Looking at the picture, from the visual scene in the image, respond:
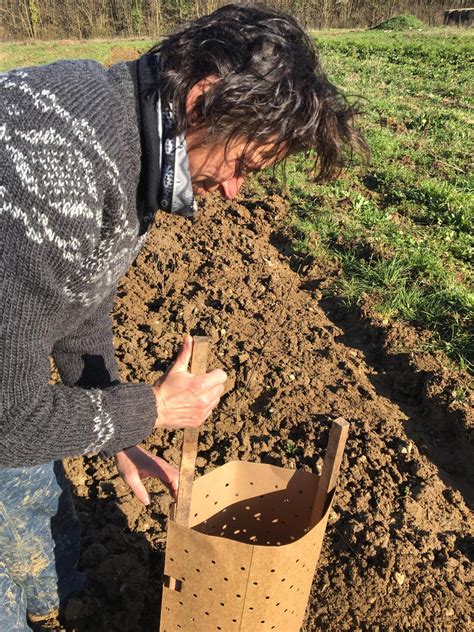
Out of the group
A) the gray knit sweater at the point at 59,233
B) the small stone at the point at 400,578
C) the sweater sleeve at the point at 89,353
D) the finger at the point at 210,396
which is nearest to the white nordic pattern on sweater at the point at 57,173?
the gray knit sweater at the point at 59,233

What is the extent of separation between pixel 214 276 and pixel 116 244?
3117mm

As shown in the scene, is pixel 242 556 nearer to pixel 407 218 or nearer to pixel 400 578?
pixel 400 578

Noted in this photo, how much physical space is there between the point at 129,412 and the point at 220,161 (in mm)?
621

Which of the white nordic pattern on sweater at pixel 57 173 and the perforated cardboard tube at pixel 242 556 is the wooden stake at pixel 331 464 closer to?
the perforated cardboard tube at pixel 242 556

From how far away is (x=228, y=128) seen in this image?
1455mm

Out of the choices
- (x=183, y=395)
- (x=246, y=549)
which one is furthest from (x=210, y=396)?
(x=246, y=549)

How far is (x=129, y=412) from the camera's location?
153 cm

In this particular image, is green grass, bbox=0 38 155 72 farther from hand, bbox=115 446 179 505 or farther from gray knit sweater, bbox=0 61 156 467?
gray knit sweater, bbox=0 61 156 467

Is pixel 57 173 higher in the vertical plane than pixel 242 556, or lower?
higher

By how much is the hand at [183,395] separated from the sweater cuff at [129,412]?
0.03m

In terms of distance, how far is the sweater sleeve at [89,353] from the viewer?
6.77ft

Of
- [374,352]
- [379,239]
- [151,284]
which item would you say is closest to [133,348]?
[151,284]

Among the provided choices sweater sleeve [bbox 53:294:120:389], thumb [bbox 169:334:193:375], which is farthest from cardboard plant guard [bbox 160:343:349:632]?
sweater sleeve [bbox 53:294:120:389]

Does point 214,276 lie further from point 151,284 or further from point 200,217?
point 200,217
